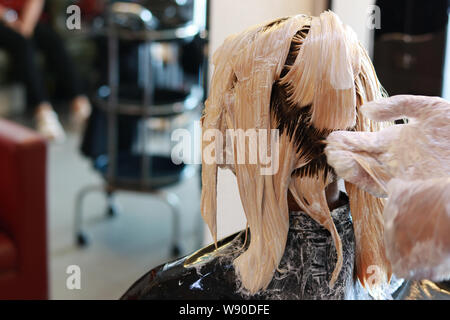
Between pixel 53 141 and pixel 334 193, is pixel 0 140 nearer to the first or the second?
pixel 334 193

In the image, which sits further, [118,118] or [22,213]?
[118,118]

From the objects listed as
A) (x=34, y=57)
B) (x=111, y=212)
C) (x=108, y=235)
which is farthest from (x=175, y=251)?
(x=34, y=57)

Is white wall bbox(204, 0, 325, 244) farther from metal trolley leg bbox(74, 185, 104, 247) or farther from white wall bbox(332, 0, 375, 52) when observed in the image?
metal trolley leg bbox(74, 185, 104, 247)

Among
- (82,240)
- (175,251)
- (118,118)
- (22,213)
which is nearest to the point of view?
(22,213)

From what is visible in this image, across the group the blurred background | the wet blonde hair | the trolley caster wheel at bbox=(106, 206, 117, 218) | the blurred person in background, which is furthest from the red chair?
the blurred person in background

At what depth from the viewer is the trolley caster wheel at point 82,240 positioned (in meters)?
2.67

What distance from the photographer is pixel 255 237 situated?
65 centimetres

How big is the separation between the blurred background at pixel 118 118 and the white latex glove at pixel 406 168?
207 mm

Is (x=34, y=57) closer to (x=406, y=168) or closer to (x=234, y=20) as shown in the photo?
(x=234, y=20)

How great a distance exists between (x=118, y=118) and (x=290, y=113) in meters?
2.32

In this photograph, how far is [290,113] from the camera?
61cm

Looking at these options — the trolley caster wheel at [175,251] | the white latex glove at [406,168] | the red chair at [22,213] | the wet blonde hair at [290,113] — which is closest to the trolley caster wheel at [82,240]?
the trolley caster wheel at [175,251]

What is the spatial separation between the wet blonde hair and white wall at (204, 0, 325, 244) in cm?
6
